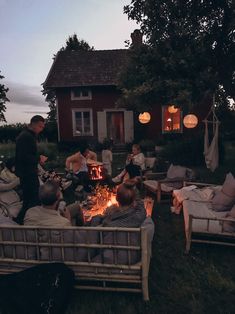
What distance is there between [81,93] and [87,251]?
63.7 feet

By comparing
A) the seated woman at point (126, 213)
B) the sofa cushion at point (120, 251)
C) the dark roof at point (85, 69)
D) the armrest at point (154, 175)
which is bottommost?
the armrest at point (154, 175)

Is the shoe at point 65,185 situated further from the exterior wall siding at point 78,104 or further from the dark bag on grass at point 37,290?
the exterior wall siding at point 78,104

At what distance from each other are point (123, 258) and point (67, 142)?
18.3 meters

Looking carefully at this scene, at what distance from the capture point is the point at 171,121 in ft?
71.1

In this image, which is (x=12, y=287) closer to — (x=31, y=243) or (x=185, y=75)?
(x=31, y=243)

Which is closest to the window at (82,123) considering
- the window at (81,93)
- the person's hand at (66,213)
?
the window at (81,93)

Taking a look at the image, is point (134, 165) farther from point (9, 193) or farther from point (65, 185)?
point (9, 193)

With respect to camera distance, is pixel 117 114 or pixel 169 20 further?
pixel 117 114

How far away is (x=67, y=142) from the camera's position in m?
21.3

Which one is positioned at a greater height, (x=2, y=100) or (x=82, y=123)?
(x=2, y=100)

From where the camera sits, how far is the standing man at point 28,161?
545 centimetres

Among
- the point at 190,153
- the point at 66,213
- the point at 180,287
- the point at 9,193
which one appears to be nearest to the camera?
the point at 180,287

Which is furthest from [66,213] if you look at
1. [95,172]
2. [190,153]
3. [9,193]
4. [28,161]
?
[190,153]

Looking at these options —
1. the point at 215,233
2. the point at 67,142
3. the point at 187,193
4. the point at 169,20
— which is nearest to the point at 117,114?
the point at 67,142
